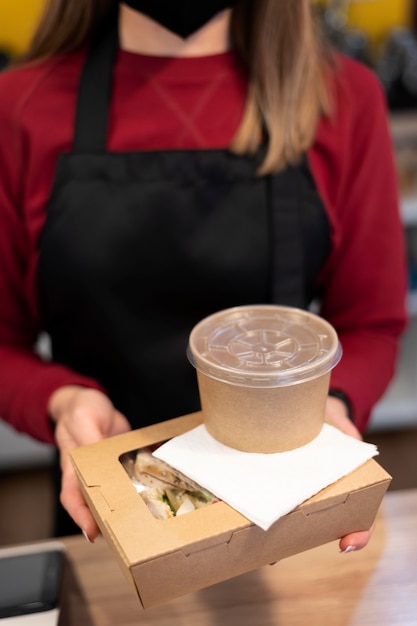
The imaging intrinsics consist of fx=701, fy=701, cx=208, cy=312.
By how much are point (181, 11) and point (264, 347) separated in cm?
54

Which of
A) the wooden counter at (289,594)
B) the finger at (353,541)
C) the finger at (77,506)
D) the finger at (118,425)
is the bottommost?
the wooden counter at (289,594)

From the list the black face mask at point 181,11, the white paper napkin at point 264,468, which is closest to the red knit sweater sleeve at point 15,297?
the black face mask at point 181,11

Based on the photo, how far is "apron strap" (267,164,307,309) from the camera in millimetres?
1019

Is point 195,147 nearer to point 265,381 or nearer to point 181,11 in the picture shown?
point 181,11

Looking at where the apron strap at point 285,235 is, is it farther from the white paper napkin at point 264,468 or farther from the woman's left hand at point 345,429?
the white paper napkin at point 264,468

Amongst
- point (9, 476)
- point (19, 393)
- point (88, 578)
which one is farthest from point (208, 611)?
point (9, 476)

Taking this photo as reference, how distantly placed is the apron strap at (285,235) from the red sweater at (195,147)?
2.1 inches

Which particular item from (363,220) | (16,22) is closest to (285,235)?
(363,220)

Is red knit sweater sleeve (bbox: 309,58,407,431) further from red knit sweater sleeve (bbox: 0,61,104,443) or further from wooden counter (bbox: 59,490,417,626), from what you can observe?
red knit sweater sleeve (bbox: 0,61,104,443)

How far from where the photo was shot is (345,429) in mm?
788

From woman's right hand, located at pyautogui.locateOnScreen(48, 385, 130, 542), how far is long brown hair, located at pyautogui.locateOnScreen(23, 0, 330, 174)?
0.41 metres

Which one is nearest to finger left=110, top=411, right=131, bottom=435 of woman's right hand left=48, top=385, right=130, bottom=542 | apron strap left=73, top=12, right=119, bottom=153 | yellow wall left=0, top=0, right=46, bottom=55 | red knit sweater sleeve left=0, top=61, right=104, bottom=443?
woman's right hand left=48, top=385, right=130, bottom=542

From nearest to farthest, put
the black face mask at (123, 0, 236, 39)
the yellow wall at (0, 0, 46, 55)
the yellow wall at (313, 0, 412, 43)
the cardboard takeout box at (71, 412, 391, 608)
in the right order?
the cardboard takeout box at (71, 412, 391, 608) → the black face mask at (123, 0, 236, 39) → the yellow wall at (0, 0, 46, 55) → the yellow wall at (313, 0, 412, 43)

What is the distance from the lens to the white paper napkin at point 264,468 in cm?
62
